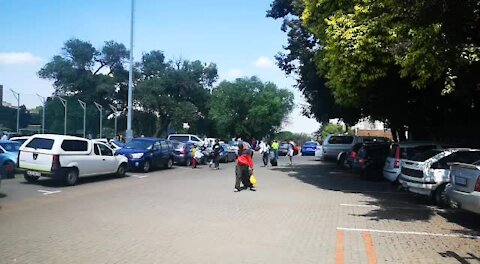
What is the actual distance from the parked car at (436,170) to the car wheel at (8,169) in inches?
537

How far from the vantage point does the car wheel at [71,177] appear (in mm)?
16453

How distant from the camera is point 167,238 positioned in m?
8.42

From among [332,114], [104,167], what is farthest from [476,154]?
[332,114]

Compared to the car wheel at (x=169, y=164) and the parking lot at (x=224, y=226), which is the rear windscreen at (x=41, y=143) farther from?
the car wheel at (x=169, y=164)

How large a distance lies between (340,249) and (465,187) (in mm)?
3915

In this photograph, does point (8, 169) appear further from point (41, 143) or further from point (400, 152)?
point (400, 152)

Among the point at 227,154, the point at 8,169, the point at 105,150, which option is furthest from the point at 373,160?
the point at 227,154

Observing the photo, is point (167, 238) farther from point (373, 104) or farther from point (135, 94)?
point (135, 94)

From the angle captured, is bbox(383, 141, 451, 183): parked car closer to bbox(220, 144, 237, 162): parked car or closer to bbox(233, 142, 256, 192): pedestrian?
bbox(233, 142, 256, 192): pedestrian

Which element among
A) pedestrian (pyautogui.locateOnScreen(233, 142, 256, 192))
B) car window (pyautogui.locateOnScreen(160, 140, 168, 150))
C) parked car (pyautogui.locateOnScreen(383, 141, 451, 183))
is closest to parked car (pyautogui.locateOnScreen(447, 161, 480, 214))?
parked car (pyautogui.locateOnScreen(383, 141, 451, 183))

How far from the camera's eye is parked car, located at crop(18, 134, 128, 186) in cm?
1597

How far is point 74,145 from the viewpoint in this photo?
55.9 ft

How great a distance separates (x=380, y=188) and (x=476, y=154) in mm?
5359

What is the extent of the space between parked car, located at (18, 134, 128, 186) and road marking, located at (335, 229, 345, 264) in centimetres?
1038
